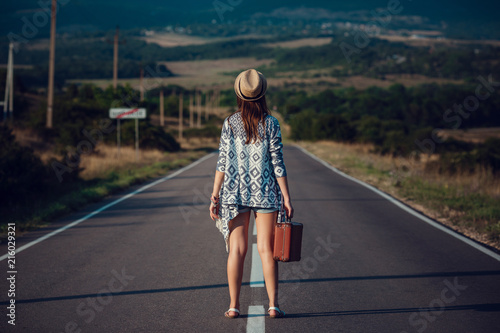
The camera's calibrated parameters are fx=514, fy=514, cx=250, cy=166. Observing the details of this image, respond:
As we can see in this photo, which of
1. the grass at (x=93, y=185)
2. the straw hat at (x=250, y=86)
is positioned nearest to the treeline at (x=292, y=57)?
the grass at (x=93, y=185)

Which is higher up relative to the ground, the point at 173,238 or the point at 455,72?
the point at 455,72

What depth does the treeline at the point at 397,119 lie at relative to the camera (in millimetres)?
42750

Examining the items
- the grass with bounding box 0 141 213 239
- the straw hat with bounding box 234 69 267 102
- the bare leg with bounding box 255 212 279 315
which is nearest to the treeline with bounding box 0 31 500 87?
the grass with bounding box 0 141 213 239

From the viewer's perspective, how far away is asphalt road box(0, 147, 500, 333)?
4.70m

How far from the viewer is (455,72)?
13425 cm

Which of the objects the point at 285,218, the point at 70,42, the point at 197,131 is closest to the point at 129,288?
the point at 285,218

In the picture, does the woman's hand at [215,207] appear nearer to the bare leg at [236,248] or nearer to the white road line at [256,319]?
the bare leg at [236,248]

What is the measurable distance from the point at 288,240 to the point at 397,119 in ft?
272

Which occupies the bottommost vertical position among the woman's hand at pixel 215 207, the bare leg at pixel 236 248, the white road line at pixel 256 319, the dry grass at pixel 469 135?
the dry grass at pixel 469 135

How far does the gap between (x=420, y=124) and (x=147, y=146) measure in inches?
2156

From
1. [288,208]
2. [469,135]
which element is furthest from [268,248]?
[469,135]

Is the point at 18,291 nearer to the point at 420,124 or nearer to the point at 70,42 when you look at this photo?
the point at 420,124

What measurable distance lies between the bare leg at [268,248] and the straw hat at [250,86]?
1.07 metres

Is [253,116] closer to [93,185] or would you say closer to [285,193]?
[285,193]
